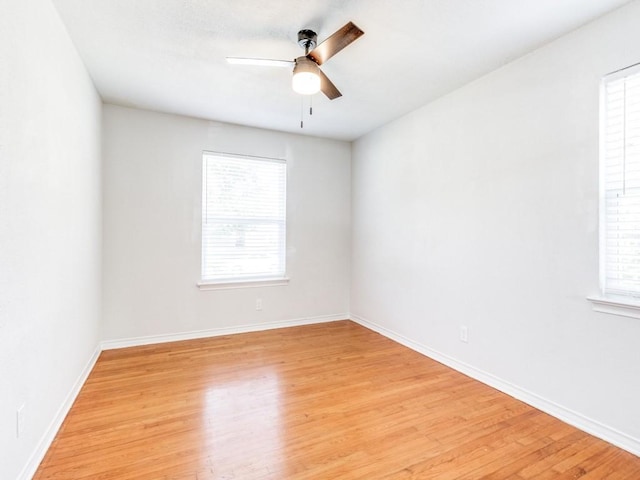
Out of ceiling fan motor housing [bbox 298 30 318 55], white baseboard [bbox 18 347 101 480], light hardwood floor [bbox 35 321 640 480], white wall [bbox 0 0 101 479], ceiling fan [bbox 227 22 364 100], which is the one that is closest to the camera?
white wall [bbox 0 0 101 479]

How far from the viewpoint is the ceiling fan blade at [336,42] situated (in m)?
1.74

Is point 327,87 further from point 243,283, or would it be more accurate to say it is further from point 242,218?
point 243,283

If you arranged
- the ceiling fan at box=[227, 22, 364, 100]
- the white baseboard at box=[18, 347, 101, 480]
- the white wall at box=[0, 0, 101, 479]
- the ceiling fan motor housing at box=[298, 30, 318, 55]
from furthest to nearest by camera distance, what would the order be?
the ceiling fan motor housing at box=[298, 30, 318, 55] < the ceiling fan at box=[227, 22, 364, 100] < the white baseboard at box=[18, 347, 101, 480] < the white wall at box=[0, 0, 101, 479]

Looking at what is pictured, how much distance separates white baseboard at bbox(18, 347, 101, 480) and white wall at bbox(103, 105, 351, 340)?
940mm

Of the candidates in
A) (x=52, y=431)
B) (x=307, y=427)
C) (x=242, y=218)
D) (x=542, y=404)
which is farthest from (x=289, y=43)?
(x=542, y=404)

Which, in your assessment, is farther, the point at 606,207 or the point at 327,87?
the point at 327,87

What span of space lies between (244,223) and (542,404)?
3357 millimetres

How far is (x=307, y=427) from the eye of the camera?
2070 mm

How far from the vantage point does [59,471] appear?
166 centimetres

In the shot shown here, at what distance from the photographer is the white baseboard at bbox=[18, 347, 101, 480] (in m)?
1.60

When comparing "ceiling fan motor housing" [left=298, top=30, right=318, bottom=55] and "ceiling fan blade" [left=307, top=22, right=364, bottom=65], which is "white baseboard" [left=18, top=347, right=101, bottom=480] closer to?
"ceiling fan blade" [left=307, top=22, right=364, bottom=65]

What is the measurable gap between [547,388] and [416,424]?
98cm

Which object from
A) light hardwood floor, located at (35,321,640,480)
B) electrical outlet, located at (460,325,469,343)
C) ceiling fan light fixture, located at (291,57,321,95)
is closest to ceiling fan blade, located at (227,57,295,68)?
ceiling fan light fixture, located at (291,57,321,95)

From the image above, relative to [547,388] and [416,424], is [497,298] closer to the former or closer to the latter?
[547,388]
